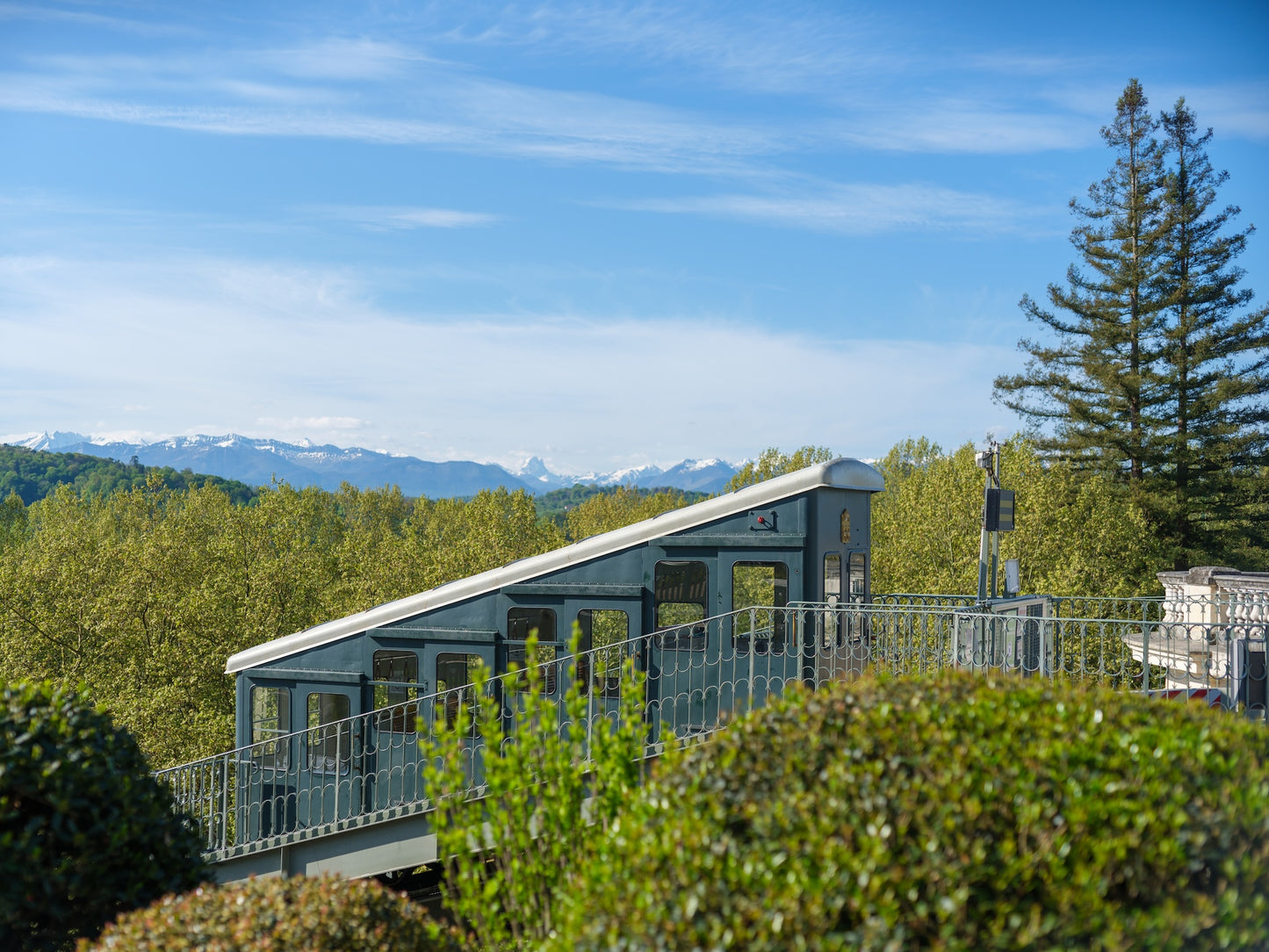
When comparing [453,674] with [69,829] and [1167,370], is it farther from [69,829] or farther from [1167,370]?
[1167,370]

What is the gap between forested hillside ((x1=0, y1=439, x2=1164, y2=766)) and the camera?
2477 centimetres

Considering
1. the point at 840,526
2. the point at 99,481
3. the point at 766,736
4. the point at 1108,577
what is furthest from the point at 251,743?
the point at 99,481

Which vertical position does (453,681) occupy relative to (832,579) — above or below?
below

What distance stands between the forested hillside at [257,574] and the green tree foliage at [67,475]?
7842cm

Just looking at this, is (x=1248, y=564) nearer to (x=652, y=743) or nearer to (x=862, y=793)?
(x=652, y=743)

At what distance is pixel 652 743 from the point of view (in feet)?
32.1

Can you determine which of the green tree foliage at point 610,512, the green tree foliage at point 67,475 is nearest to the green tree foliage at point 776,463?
the green tree foliage at point 610,512

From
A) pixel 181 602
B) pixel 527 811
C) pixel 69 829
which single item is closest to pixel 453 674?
pixel 69 829

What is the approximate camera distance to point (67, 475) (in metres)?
116

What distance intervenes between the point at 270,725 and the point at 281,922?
8919mm

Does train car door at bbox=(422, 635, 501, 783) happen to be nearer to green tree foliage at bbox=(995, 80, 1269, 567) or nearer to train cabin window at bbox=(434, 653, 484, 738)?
train cabin window at bbox=(434, 653, 484, 738)

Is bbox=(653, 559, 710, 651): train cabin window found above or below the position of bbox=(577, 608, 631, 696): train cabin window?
above

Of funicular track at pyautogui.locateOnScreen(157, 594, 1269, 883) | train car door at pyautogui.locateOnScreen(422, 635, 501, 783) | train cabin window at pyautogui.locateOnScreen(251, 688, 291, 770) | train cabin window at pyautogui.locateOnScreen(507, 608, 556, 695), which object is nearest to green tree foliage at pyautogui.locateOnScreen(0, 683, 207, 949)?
funicular track at pyautogui.locateOnScreen(157, 594, 1269, 883)

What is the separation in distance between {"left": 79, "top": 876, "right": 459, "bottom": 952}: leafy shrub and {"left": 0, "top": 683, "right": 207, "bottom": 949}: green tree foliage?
2.04ft
